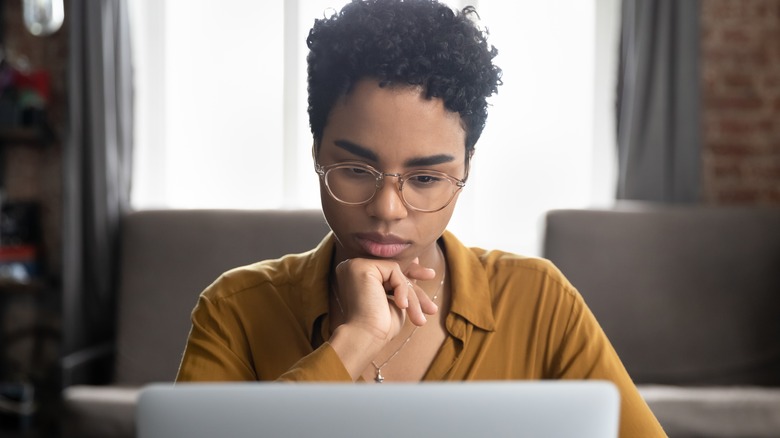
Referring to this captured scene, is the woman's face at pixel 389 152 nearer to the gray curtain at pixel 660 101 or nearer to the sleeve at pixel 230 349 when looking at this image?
the sleeve at pixel 230 349

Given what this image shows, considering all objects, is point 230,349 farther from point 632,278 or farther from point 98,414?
point 632,278

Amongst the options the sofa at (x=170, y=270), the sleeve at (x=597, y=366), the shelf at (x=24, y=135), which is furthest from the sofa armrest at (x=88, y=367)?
the sleeve at (x=597, y=366)

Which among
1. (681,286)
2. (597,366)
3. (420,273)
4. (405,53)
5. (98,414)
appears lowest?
(98,414)

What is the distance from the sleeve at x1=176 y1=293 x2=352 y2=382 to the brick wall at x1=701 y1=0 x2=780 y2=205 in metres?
2.63

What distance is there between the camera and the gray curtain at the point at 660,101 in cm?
303

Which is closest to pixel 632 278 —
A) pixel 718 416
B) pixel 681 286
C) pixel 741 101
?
pixel 681 286

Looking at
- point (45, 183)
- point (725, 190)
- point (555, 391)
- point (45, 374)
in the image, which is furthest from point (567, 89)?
point (555, 391)

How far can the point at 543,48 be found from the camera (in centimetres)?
316

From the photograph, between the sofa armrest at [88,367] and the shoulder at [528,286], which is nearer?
the shoulder at [528,286]

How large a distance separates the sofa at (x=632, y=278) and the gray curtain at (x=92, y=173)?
0.39m

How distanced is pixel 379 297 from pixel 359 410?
331mm

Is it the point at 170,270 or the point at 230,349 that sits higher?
the point at 230,349

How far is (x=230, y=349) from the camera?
986 mm

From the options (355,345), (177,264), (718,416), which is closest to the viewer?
(355,345)
